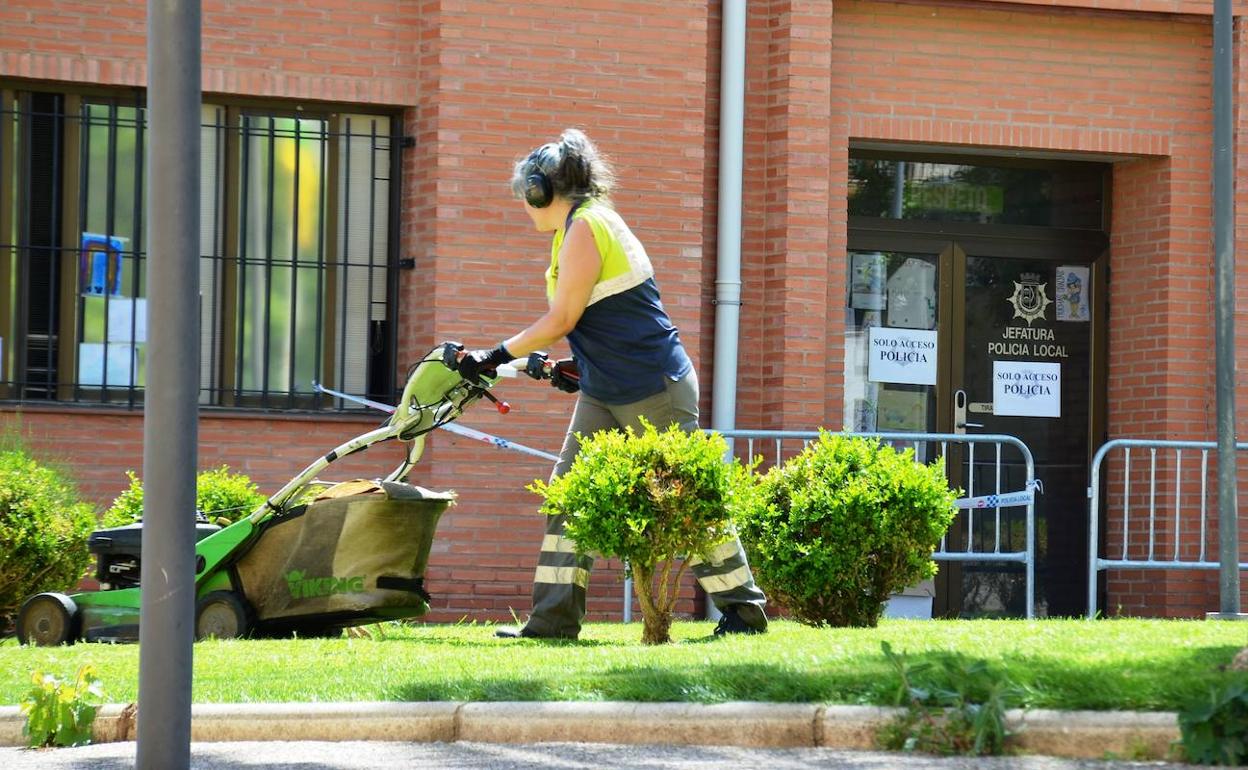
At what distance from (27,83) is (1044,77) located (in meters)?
6.60

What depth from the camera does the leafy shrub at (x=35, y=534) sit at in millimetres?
9008

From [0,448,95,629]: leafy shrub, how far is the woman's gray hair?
A: 3.20 metres

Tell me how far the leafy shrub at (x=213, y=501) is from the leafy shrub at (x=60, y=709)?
3.23 metres

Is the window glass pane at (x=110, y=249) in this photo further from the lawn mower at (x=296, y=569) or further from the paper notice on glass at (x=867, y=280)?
the paper notice on glass at (x=867, y=280)

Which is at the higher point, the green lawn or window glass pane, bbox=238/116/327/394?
window glass pane, bbox=238/116/327/394

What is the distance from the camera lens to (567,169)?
25.0ft

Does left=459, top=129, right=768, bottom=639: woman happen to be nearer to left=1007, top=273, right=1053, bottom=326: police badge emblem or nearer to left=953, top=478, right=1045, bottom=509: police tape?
left=953, top=478, right=1045, bottom=509: police tape

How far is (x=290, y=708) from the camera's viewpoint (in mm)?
5957

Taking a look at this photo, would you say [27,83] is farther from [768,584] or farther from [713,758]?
[713,758]

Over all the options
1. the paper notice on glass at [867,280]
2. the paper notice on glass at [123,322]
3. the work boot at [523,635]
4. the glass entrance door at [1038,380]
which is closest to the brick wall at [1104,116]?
the glass entrance door at [1038,380]

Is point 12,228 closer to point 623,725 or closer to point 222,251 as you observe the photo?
point 222,251

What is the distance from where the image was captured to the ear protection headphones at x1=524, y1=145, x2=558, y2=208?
7.59 metres

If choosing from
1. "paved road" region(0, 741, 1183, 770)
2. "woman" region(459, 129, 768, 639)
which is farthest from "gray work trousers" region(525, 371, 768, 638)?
"paved road" region(0, 741, 1183, 770)

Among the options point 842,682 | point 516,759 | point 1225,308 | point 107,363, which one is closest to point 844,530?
point 842,682
